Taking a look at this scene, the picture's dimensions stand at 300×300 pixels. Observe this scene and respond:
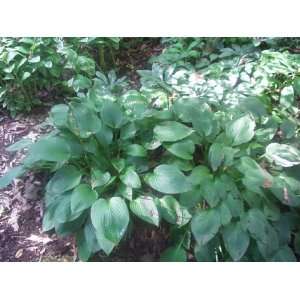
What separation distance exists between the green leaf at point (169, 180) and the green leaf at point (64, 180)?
31 centimetres

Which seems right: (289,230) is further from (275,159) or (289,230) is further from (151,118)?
(151,118)

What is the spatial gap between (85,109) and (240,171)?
2.42 feet

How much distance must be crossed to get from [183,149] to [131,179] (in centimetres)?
27

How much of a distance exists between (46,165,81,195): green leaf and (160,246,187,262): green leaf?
489 millimetres

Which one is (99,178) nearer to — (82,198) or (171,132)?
(82,198)

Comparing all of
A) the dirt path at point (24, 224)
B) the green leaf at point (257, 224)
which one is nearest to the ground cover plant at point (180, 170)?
the green leaf at point (257, 224)

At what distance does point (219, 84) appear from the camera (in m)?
2.08

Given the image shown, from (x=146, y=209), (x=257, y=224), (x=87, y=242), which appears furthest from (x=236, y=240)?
(x=87, y=242)

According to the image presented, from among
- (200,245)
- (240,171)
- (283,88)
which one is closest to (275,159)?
(240,171)

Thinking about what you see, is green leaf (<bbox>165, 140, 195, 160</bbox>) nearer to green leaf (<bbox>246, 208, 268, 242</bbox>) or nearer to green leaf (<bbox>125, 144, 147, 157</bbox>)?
green leaf (<bbox>125, 144, 147, 157</bbox>)

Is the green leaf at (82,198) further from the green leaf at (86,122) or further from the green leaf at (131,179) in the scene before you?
the green leaf at (86,122)

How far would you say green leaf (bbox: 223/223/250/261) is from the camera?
1564mm

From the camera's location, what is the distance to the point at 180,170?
1.75 metres

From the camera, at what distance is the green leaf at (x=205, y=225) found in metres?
1.57
